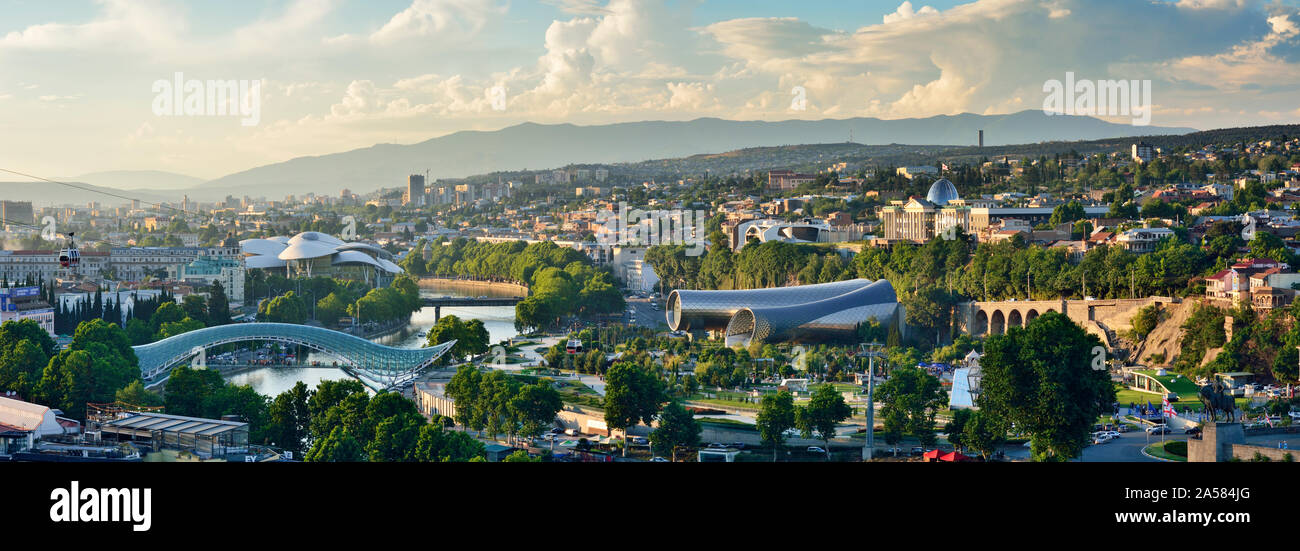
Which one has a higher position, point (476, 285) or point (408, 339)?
point (476, 285)

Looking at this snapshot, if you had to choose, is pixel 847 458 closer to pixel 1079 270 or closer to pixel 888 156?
pixel 1079 270

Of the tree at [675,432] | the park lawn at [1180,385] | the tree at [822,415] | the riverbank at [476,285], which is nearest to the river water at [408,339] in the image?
the riverbank at [476,285]

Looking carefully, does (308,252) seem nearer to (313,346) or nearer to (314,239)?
(314,239)

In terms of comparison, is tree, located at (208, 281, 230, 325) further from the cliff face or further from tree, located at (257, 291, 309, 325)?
the cliff face

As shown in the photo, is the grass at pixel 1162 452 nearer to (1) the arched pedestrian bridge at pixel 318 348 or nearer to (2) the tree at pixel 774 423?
(2) the tree at pixel 774 423

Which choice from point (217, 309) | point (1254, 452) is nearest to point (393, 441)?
point (1254, 452)
